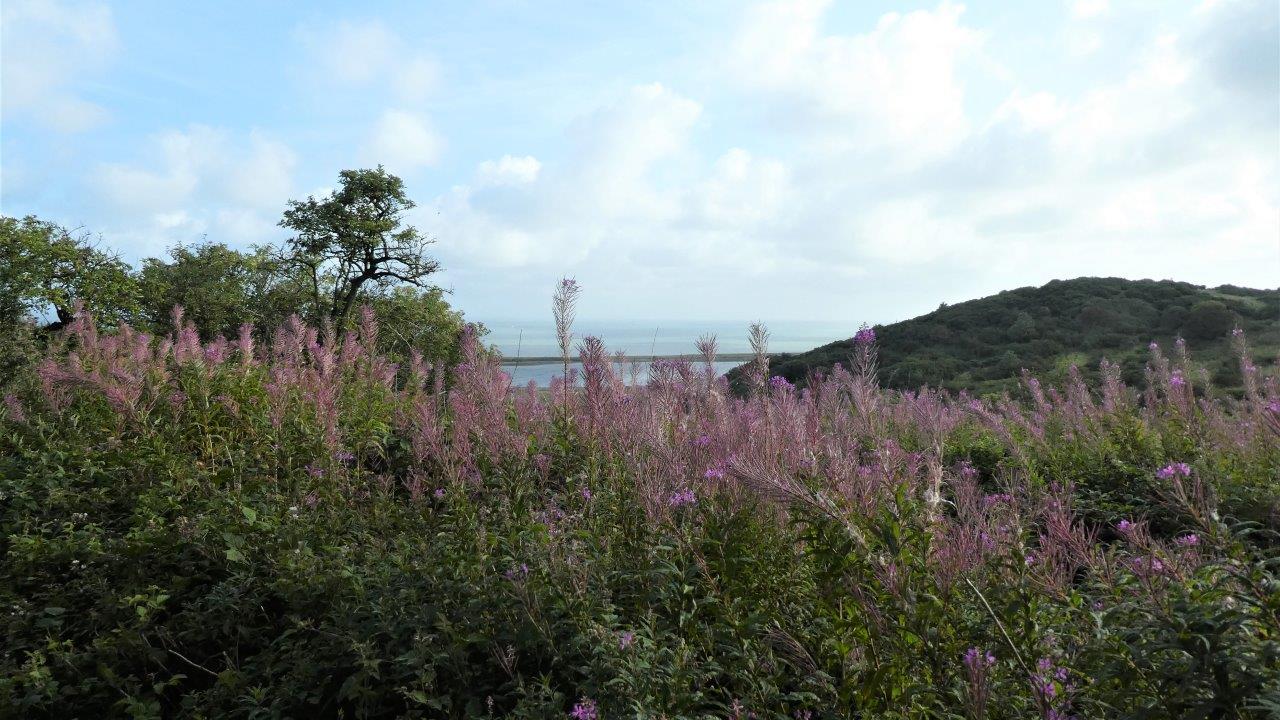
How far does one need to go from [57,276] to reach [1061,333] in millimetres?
25670

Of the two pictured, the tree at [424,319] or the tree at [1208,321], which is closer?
the tree at [1208,321]

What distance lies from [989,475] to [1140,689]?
16.4 feet

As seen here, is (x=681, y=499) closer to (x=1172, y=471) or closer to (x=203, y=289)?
(x=1172, y=471)

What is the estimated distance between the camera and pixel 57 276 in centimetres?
1870

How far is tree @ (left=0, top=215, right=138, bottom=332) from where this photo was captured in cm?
1739

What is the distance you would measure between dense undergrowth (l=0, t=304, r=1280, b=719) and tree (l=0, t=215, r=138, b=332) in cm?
1528

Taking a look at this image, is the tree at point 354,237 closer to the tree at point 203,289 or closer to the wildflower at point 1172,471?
the tree at point 203,289

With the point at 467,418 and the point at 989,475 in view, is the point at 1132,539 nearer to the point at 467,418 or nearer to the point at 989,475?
the point at 467,418

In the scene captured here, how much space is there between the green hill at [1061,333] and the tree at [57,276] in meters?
17.6

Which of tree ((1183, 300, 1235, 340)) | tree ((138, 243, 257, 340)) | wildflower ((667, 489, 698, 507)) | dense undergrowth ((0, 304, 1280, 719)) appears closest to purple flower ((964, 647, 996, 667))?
dense undergrowth ((0, 304, 1280, 719))

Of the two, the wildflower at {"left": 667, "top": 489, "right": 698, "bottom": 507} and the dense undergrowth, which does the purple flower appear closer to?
the dense undergrowth

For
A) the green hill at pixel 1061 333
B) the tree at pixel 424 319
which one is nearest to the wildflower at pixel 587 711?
the green hill at pixel 1061 333

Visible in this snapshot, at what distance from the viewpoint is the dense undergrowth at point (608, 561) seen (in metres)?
2.06

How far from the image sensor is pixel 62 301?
18.3 m
